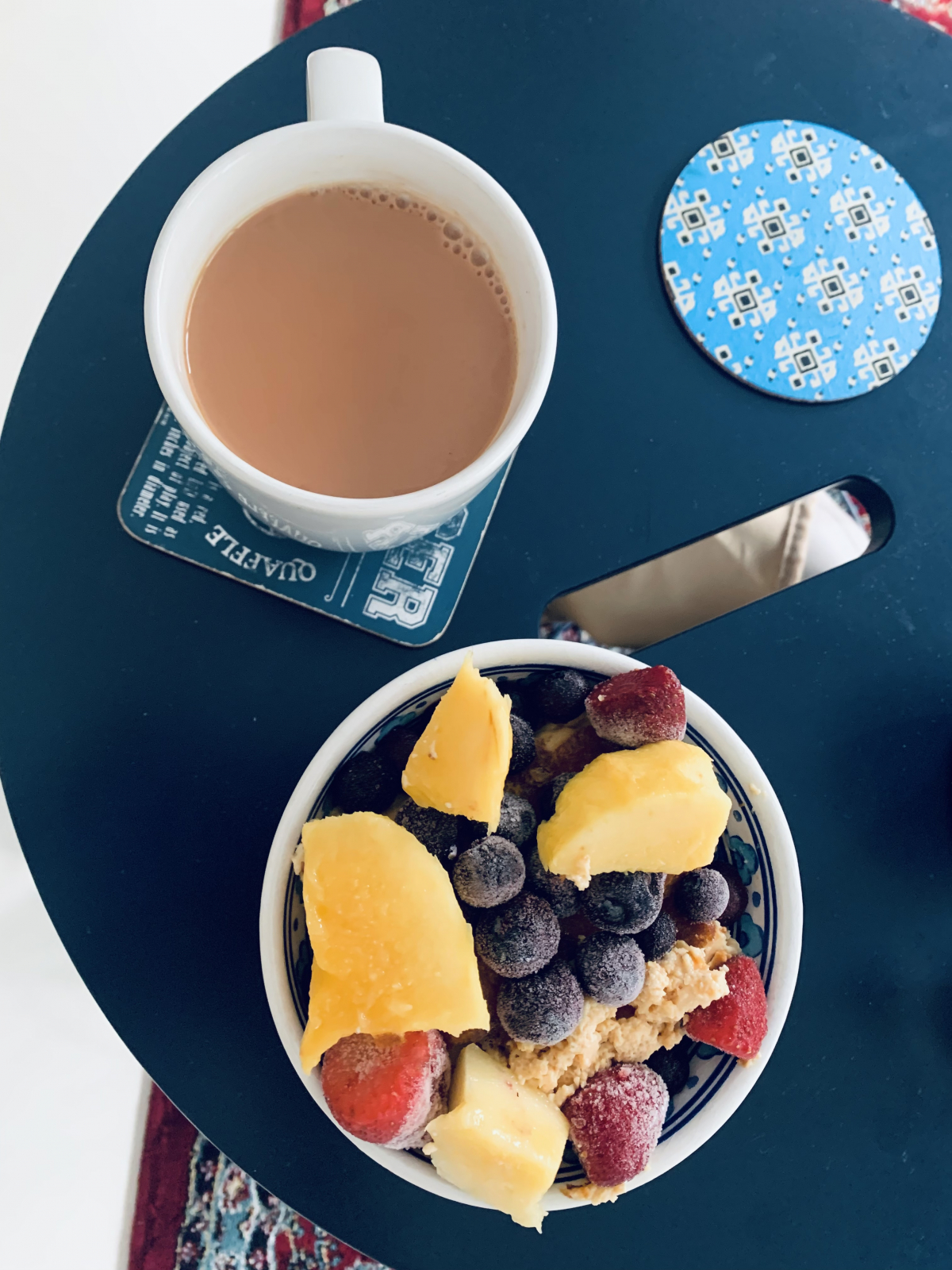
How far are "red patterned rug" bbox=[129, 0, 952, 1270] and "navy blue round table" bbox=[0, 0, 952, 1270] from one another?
→ 75cm

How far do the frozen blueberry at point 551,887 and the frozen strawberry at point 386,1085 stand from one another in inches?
4.4

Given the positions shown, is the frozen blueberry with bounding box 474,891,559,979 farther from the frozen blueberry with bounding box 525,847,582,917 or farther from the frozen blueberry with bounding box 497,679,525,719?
the frozen blueberry with bounding box 497,679,525,719

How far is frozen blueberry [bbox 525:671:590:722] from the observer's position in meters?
0.63

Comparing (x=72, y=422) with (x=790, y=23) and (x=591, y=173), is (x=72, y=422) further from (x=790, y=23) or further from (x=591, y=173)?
(x=790, y=23)

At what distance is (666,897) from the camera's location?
2.11ft

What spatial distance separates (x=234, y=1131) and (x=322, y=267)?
28.0 inches

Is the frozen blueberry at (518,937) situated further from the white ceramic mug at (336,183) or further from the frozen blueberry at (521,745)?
the white ceramic mug at (336,183)

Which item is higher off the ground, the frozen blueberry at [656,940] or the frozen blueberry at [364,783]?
the frozen blueberry at [364,783]

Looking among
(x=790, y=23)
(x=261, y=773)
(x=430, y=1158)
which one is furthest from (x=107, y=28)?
(x=430, y=1158)

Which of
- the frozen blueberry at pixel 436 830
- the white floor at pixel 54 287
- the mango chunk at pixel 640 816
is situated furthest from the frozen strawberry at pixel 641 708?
the white floor at pixel 54 287

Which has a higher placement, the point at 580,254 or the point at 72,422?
the point at 580,254

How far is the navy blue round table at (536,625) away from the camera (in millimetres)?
754

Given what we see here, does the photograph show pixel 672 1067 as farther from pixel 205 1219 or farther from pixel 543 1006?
pixel 205 1219

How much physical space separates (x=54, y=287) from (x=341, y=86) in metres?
0.86
